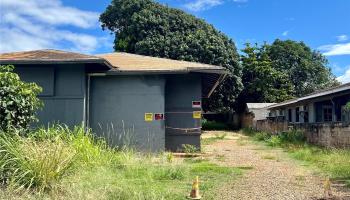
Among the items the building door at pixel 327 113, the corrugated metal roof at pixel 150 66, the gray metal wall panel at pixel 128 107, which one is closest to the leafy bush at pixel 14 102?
the gray metal wall panel at pixel 128 107

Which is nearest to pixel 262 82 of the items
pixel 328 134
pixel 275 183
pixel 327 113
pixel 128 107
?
pixel 327 113

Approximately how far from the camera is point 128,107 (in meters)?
13.8

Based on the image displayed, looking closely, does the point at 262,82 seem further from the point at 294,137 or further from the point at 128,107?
the point at 128,107

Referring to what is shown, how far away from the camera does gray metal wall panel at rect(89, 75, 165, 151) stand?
13.7m

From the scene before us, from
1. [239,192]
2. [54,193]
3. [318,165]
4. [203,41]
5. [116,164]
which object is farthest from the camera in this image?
[203,41]

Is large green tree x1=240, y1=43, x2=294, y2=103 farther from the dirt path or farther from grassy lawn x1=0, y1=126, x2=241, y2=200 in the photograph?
grassy lawn x1=0, y1=126, x2=241, y2=200

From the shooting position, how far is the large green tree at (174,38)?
32.0m

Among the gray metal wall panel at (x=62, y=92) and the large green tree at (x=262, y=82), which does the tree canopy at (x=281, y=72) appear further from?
the gray metal wall panel at (x=62, y=92)

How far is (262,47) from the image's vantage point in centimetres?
5084

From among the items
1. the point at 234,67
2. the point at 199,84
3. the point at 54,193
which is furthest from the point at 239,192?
the point at 234,67

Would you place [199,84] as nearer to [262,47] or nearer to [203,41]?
[203,41]

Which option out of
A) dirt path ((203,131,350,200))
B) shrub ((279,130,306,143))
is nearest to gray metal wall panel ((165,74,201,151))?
dirt path ((203,131,350,200))

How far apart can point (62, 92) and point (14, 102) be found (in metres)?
5.19

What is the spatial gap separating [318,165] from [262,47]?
134 feet
